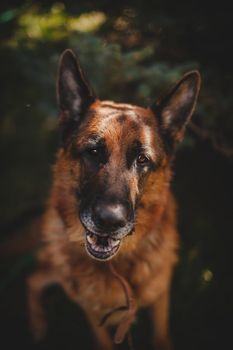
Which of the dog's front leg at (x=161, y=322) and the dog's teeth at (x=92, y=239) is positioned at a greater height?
the dog's teeth at (x=92, y=239)

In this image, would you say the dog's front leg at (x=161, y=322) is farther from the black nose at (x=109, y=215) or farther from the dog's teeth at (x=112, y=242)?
the black nose at (x=109, y=215)

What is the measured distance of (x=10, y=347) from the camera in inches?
139

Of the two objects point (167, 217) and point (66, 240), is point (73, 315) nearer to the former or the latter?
point (66, 240)

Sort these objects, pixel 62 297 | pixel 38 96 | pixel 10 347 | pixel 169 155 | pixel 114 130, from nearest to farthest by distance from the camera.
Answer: pixel 114 130 < pixel 169 155 < pixel 10 347 < pixel 62 297 < pixel 38 96

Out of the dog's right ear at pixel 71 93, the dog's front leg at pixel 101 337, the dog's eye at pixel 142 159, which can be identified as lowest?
the dog's front leg at pixel 101 337

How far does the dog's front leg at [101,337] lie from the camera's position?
3.19 meters

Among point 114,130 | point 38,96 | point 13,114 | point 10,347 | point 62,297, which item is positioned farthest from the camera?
point 13,114

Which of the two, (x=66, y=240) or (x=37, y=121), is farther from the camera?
(x=37, y=121)

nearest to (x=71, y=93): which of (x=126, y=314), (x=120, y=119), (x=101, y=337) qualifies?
(x=120, y=119)

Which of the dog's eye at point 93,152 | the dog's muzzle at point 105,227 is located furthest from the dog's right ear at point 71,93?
the dog's muzzle at point 105,227

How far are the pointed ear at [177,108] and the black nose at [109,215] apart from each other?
876mm

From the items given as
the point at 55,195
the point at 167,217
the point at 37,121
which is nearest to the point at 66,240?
the point at 55,195

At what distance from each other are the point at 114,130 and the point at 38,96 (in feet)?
6.91

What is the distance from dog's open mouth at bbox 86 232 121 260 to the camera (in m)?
2.49
